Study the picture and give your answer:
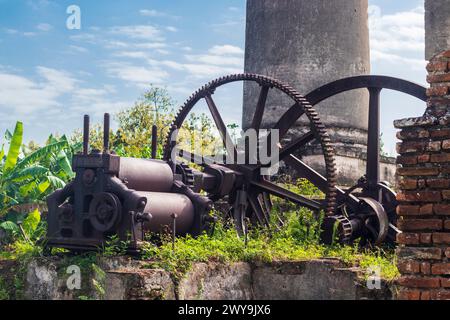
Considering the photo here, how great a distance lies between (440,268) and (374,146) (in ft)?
16.7

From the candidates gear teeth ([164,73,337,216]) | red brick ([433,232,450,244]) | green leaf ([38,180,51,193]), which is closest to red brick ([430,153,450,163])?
red brick ([433,232,450,244])

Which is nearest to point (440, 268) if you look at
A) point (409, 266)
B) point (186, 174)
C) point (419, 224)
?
point (409, 266)

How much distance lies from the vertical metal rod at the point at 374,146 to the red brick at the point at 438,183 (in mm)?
4696

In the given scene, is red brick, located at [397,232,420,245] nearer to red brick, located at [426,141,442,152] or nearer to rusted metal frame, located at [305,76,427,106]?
red brick, located at [426,141,442,152]

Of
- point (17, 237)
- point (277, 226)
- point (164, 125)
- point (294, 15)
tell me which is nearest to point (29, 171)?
point (17, 237)

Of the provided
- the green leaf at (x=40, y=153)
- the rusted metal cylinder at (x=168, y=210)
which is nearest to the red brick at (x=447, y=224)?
the rusted metal cylinder at (x=168, y=210)

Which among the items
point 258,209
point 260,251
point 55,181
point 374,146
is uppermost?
point 374,146

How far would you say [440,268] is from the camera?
4.48 metres

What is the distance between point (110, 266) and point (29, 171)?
4632 millimetres

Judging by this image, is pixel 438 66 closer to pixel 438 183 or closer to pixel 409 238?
pixel 438 183

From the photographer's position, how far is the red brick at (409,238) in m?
4.56

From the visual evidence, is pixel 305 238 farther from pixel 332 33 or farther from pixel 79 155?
pixel 332 33

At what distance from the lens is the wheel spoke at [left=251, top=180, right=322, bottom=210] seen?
29.6 feet

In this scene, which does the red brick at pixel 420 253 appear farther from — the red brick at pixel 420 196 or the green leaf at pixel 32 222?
the green leaf at pixel 32 222
